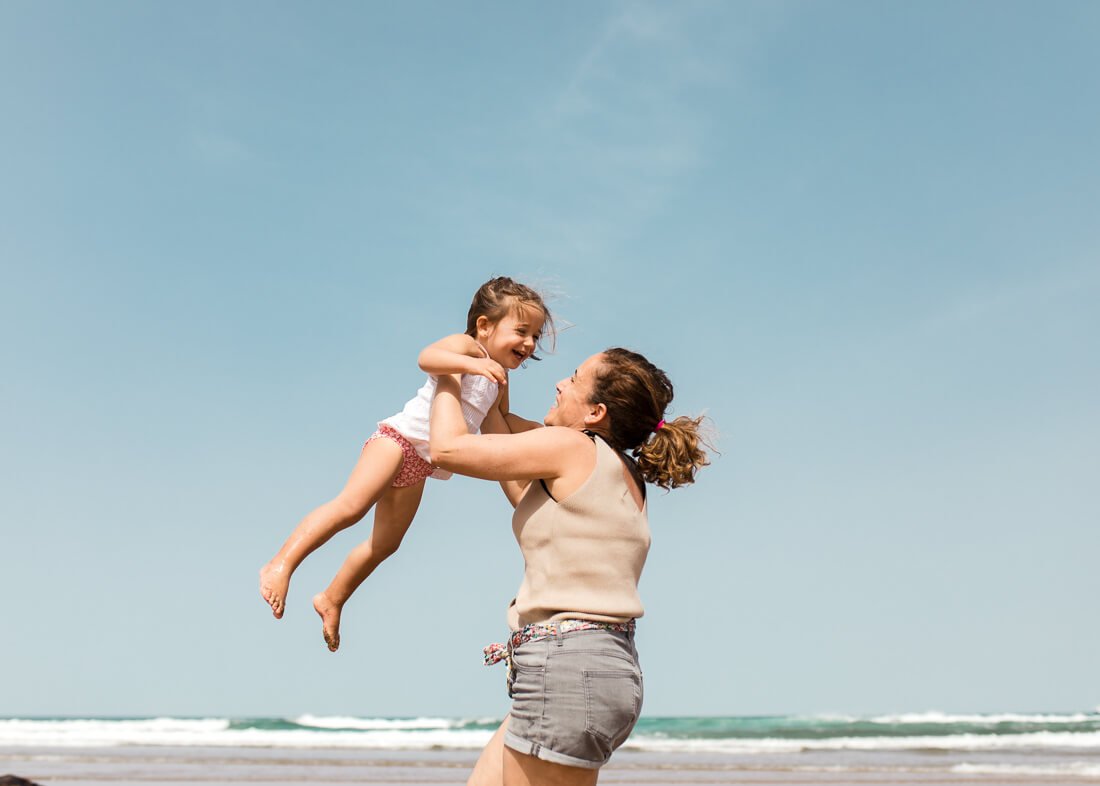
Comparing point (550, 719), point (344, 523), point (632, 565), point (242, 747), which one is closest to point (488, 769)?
point (550, 719)

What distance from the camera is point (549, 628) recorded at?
3.11 metres

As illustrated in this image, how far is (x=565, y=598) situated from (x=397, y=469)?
1847mm

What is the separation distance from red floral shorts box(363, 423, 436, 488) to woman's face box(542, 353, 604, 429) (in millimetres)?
1369

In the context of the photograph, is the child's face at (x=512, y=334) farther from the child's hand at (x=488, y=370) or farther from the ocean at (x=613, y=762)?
the ocean at (x=613, y=762)

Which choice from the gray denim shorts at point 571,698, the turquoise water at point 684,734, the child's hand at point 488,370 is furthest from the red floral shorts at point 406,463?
the turquoise water at point 684,734

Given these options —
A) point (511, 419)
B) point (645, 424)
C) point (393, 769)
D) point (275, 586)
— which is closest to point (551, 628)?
point (645, 424)

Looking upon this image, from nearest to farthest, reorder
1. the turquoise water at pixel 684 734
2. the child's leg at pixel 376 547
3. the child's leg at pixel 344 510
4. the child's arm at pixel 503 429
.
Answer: the child's arm at pixel 503 429 < the child's leg at pixel 344 510 < the child's leg at pixel 376 547 < the turquoise water at pixel 684 734

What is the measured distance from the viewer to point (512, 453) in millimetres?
3135

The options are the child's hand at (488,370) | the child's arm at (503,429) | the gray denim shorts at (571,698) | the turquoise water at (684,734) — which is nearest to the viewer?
the gray denim shorts at (571,698)

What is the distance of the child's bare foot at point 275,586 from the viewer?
4566mm

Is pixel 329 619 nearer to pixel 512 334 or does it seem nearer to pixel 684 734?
pixel 512 334

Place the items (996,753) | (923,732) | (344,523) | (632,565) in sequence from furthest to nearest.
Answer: (923,732) → (996,753) → (344,523) → (632,565)

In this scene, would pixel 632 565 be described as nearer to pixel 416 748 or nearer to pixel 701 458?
pixel 701 458

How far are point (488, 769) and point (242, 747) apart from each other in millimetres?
14229
